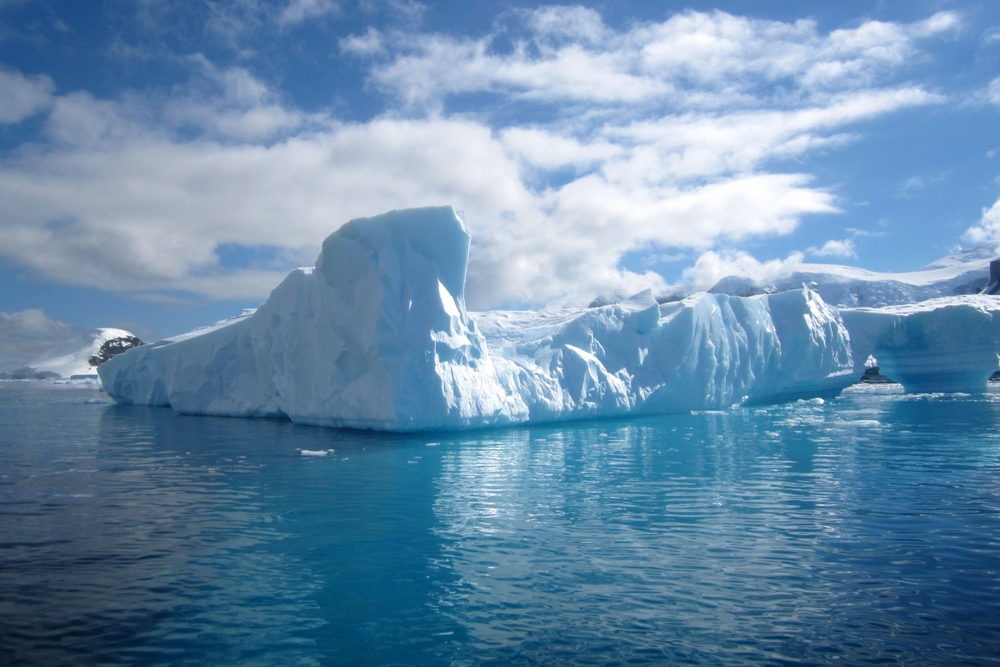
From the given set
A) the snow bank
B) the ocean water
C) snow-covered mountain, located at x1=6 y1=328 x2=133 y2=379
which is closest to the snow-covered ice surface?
snow-covered mountain, located at x1=6 y1=328 x2=133 y2=379

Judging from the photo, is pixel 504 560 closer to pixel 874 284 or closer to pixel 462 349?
pixel 462 349

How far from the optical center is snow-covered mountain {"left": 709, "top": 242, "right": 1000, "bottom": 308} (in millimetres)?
55344

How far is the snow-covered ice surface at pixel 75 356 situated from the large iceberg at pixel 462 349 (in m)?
65.2

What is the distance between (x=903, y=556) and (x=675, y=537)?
158 cm

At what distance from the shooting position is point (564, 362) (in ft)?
52.0

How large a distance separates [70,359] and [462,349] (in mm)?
99150

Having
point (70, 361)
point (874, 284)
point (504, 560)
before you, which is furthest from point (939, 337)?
point (70, 361)

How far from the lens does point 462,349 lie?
43.8 feet

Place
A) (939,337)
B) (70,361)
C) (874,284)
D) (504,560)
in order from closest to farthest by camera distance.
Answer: (504,560)
(939,337)
(874,284)
(70,361)

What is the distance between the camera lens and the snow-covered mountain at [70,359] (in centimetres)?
8494

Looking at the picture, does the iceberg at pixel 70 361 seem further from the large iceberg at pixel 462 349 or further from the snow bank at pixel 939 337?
the snow bank at pixel 939 337

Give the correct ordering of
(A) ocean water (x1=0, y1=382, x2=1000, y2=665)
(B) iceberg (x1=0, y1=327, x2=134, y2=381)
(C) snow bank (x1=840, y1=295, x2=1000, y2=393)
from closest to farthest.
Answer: (A) ocean water (x1=0, y1=382, x2=1000, y2=665) < (C) snow bank (x1=840, y1=295, x2=1000, y2=393) < (B) iceberg (x1=0, y1=327, x2=134, y2=381)

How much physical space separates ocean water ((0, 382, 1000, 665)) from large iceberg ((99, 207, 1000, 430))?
3410mm

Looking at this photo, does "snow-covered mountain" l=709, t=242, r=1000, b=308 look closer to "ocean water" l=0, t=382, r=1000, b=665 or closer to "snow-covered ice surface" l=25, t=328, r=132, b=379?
"ocean water" l=0, t=382, r=1000, b=665
